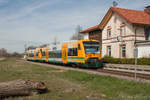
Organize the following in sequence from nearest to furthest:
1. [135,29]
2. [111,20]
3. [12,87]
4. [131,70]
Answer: [12,87] → [131,70] → [135,29] → [111,20]

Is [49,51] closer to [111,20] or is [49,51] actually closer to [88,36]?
[88,36]

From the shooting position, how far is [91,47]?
17719 millimetres

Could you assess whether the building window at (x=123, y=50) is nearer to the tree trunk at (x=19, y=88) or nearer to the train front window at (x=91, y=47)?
the train front window at (x=91, y=47)

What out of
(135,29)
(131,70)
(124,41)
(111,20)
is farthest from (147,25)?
(131,70)

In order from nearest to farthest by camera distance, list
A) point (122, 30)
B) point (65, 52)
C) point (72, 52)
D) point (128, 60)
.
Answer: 1. point (72, 52)
2. point (128, 60)
3. point (65, 52)
4. point (122, 30)

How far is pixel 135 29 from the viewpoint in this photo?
2148 centimetres

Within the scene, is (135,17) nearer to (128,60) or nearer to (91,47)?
(128,60)

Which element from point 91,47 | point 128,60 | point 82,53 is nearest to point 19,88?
point 82,53

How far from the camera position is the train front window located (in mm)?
17306

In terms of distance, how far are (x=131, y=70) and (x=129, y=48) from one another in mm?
6968

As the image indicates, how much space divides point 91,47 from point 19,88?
1220 centimetres

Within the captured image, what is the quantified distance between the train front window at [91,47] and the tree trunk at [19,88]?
10.9 metres

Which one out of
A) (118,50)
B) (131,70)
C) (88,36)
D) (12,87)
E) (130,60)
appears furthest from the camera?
(88,36)

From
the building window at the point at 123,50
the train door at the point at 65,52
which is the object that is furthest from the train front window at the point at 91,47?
the building window at the point at 123,50
